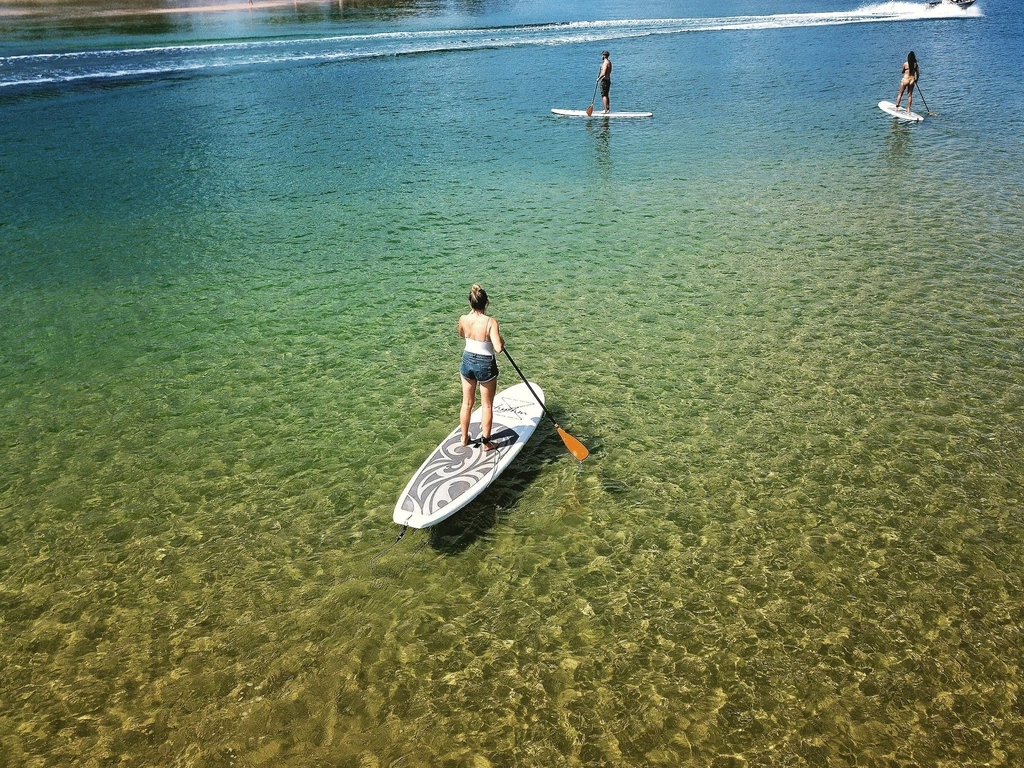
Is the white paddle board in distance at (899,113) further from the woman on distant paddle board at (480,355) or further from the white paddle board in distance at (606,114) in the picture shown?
the woman on distant paddle board at (480,355)

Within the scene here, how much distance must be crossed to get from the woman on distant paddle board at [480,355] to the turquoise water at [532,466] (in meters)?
1.16

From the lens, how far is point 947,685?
286 inches

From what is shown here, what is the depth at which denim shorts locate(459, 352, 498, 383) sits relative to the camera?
384 inches

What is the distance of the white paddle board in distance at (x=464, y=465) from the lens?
Result: 29.9 feet

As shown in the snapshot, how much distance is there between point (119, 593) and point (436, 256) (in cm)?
1234

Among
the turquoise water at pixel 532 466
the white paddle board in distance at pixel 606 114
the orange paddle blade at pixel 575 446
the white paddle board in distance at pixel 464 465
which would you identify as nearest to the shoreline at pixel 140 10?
the turquoise water at pixel 532 466

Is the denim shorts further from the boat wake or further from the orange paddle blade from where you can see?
the boat wake

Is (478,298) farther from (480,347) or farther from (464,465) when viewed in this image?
(464,465)

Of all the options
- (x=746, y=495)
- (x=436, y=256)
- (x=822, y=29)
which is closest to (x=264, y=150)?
(x=436, y=256)

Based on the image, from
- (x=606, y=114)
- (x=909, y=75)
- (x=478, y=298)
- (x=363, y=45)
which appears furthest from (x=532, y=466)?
(x=363, y=45)

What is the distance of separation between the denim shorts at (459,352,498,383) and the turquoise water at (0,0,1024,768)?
1665 mm

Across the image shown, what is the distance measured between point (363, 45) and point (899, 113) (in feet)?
141

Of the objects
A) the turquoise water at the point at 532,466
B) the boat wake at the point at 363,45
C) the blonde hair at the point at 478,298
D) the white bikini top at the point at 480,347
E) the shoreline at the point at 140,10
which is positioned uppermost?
the shoreline at the point at 140,10

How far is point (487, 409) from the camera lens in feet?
33.0
